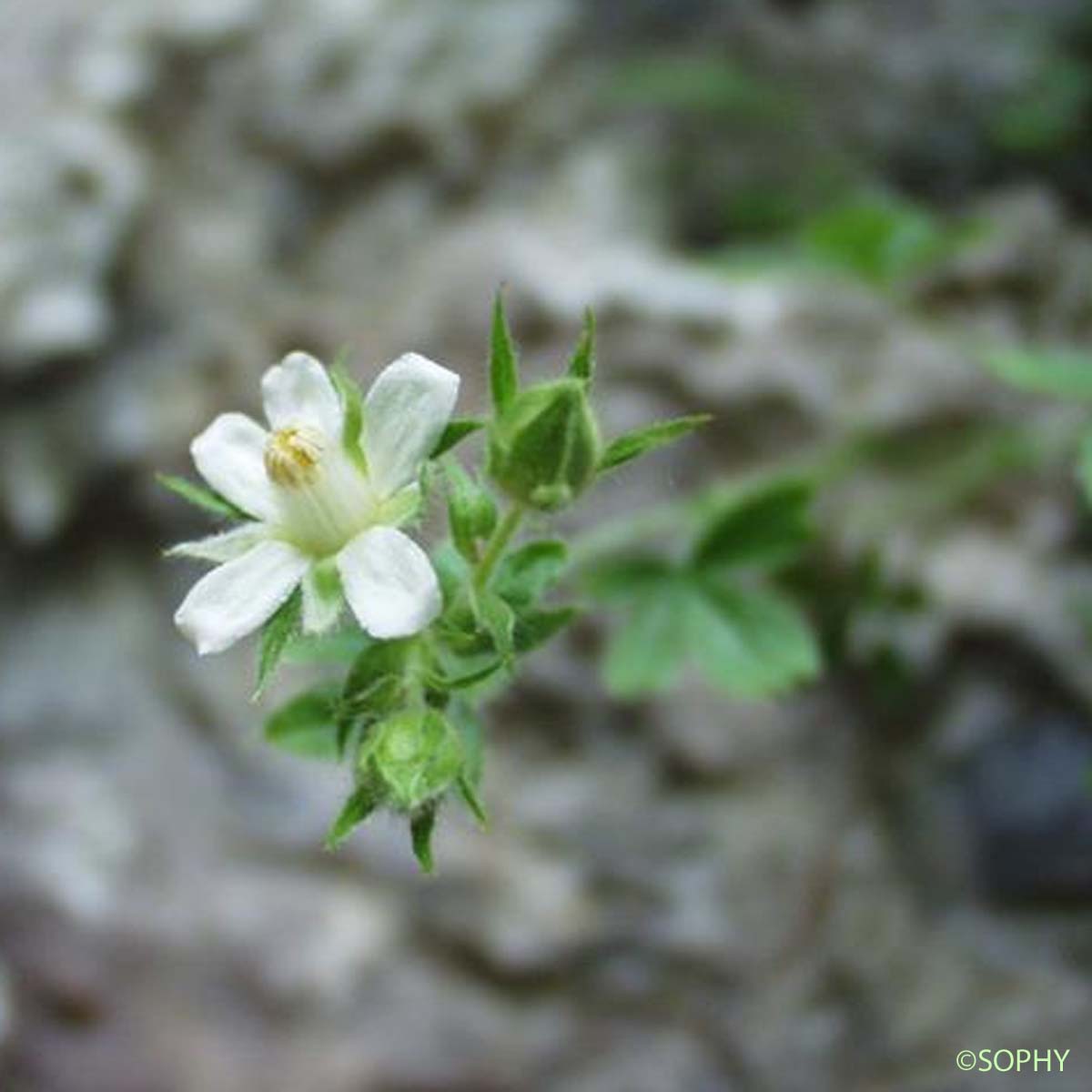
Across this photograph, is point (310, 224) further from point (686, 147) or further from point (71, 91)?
point (686, 147)

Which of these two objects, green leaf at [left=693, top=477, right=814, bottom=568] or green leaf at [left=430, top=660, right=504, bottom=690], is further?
green leaf at [left=693, top=477, right=814, bottom=568]

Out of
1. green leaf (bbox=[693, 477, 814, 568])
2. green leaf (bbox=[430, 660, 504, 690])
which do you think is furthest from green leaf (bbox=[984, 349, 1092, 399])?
green leaf (bbox=[430, 660, 504, 690])

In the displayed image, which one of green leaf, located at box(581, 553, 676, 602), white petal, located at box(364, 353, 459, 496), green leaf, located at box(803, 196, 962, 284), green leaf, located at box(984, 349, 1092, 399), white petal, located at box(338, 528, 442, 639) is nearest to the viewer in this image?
white petal, located at box(338, 528, 442, 639)

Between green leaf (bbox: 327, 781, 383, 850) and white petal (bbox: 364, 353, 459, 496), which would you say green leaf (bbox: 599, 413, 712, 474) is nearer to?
white petal (bbox: 364, 353, 459, 496)

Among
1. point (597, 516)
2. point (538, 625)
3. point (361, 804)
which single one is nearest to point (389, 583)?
point (361, 804)

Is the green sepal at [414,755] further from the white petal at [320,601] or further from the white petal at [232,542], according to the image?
the white petal at [232,542]

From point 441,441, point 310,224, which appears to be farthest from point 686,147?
point 441,441
